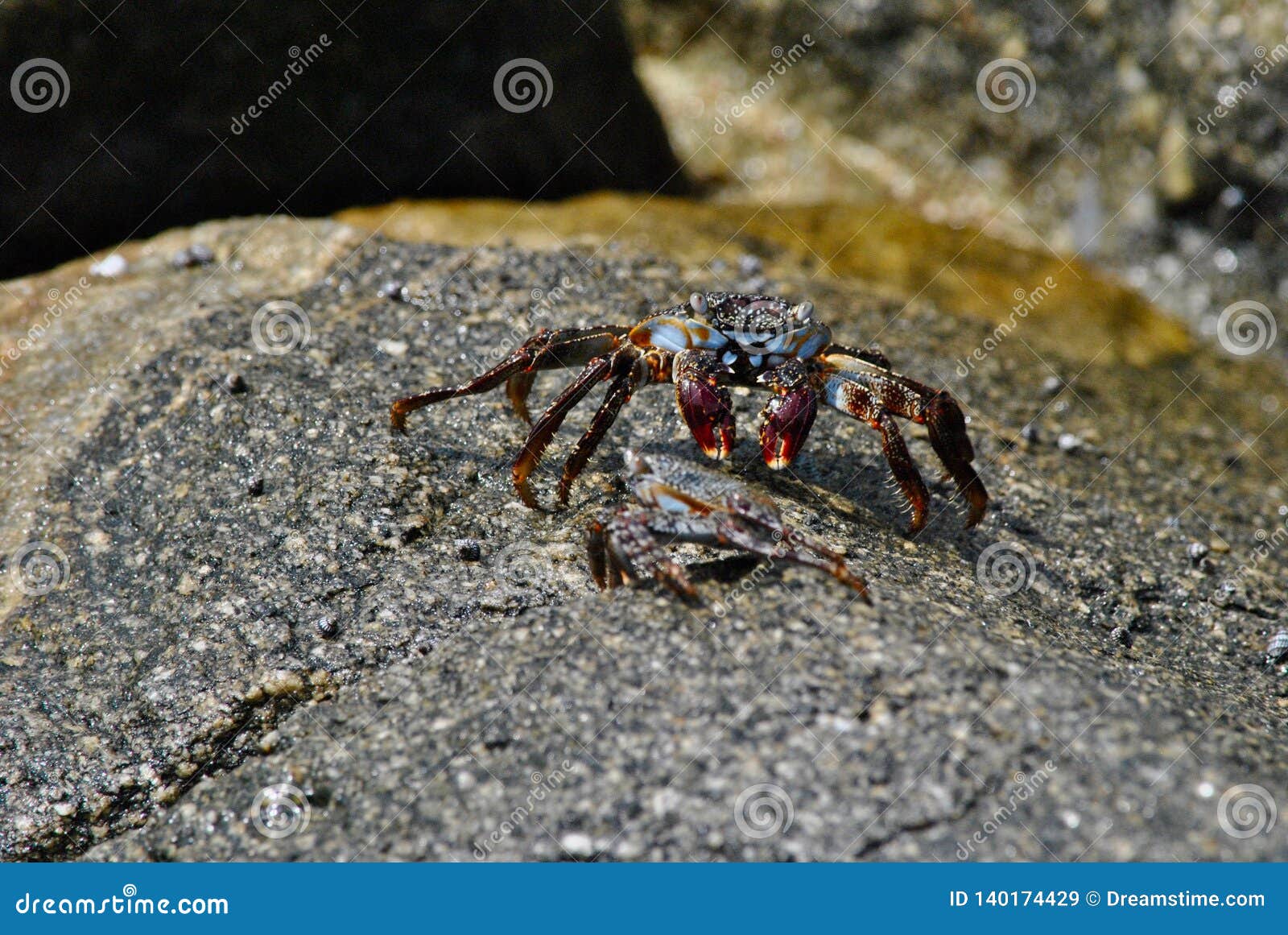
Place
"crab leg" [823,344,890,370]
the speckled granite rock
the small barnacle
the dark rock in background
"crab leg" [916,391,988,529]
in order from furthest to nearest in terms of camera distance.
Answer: the dark rock in background, "crab leg" [823,344,890,370], the small barnacle, "crab leg" [916,391,988,529], the speckled granite rock

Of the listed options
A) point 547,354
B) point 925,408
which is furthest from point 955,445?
point 547,354

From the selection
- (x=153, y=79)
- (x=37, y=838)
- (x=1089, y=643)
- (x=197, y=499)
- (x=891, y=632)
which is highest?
(x=1089, y=643)

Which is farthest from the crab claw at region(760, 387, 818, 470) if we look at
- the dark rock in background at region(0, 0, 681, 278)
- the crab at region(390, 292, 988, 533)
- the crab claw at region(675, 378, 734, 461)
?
the dark rock in background at region(0, 0, 681, 278)

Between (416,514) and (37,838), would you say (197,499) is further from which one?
(37,838)

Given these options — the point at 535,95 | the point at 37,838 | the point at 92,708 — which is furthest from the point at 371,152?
the point at 37,838

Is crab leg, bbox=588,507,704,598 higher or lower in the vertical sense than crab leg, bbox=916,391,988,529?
lower

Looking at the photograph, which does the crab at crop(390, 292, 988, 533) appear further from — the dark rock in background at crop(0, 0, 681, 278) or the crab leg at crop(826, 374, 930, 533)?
the dark rock in background at crop(0, 0, 681, 278)

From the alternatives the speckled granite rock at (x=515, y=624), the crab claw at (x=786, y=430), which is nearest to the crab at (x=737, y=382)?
the crab claw at (x=786, y=430)
